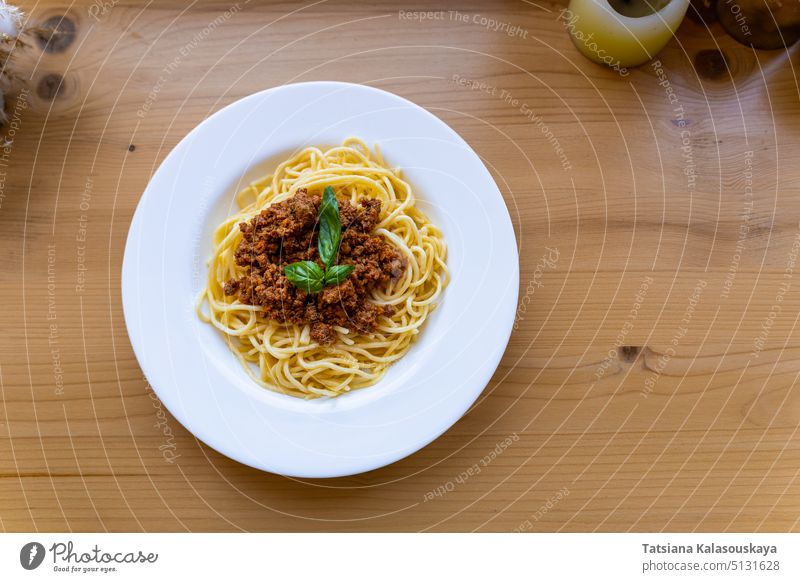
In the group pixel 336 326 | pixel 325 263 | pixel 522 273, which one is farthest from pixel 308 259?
pixel 522 273

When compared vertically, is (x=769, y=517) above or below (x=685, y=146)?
below

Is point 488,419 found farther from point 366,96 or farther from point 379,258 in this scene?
point 366,96

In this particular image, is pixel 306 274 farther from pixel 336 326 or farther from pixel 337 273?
pixel 336 326

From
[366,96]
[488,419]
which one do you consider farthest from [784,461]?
[366,96]

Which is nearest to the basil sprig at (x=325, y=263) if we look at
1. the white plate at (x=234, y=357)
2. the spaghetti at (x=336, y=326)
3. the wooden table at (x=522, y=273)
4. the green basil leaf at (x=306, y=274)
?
the green basil leaf at (x=306, y=274)
